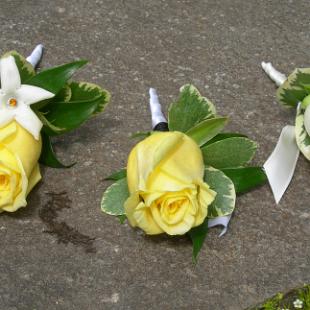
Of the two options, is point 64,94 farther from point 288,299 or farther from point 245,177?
point 288,299

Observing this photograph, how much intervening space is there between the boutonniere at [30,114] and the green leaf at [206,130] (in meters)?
0.20

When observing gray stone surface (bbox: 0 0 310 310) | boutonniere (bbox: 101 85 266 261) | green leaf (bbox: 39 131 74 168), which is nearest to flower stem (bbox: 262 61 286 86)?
gray stone surface (bbox: 0 0 310 310)

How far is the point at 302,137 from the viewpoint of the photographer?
51.0 inches

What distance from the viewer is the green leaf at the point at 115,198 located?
1.20m

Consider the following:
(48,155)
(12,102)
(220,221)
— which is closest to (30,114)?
(12,102)

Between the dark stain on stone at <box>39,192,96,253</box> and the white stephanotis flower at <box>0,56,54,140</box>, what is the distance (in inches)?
6.6

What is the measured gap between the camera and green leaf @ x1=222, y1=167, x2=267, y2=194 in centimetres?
123

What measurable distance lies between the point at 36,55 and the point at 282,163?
23.6 inches

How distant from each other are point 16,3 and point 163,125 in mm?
669

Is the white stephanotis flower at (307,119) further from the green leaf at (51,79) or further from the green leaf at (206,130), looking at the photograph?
the green leaf at (51,79)

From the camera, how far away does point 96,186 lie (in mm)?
1338

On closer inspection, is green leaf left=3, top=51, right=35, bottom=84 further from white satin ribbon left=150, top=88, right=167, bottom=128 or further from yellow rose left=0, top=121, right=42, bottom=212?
white satin ribbon left=150, top=88, right=167, bottom=128

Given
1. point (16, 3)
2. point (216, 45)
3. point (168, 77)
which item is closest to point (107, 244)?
point (168, 77)

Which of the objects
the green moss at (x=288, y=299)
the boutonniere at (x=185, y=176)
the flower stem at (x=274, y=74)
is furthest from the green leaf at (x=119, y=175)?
the flower stem at (x=274, y=74)
